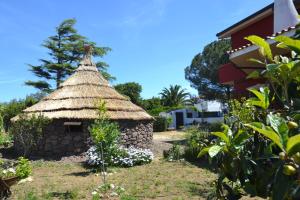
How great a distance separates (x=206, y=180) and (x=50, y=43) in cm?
3386

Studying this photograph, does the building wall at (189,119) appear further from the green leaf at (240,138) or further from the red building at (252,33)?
the green leaf at (240,138)

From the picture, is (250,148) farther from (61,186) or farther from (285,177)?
(61,186)

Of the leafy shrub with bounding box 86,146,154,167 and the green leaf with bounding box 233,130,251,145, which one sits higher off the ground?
the green leaf with bounding box 233,130,251,145

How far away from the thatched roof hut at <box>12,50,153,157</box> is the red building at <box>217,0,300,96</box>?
20.6 feet

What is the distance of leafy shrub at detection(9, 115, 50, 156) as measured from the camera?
17.0 metres

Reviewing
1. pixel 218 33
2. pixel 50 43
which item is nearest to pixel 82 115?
pixel 218 33

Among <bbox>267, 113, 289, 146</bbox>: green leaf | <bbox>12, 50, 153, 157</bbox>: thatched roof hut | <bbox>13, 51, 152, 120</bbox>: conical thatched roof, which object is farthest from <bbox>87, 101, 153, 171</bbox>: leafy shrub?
<bbox>267, 113, 289, 146</bbox>: green leaf

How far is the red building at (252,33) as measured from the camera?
1001cm

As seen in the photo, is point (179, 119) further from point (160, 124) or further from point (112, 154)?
point (112, 154)

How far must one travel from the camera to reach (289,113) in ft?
7.38

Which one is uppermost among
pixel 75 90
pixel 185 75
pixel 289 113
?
pixel 185 75

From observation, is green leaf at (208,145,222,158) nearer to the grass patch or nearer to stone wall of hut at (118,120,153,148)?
the grass patch

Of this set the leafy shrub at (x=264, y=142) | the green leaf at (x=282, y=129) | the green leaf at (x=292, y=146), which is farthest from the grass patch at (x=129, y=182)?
the green leaf at (x=292, y=146)

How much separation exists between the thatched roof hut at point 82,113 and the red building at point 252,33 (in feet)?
20.6
